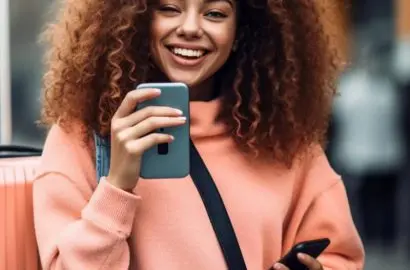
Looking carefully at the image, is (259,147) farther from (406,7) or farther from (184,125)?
(406,7)

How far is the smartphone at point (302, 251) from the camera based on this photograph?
2602 millimetres

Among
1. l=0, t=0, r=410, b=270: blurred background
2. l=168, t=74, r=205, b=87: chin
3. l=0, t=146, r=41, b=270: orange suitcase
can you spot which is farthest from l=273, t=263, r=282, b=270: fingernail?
l=0, t=0, r=410, b=270: blurred background

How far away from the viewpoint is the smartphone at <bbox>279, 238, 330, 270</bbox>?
2602 millimetres

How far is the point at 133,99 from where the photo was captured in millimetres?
2377

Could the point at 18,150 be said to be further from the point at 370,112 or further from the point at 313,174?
the point at 370,112

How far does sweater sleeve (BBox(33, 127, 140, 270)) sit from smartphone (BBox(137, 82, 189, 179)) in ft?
0.24

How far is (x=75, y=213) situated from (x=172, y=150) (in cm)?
26

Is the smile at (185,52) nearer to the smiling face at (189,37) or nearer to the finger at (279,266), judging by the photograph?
the smiling face at (189,37)

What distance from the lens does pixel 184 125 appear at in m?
2.45

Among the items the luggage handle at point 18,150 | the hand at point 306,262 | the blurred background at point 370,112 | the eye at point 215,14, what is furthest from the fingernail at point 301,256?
the blurred background at point 370,112

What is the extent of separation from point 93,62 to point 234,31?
341 millimetres

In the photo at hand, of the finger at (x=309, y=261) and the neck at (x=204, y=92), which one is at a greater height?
the neck at (x=204, y=92)

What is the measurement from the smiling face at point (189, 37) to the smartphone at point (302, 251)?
1.44 ft

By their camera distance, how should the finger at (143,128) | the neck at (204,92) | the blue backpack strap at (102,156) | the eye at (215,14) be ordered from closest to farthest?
the finger at (143,128)
the blue backpack strap at (102,156)
the eye at (215,14)
the neck at (204,92)
